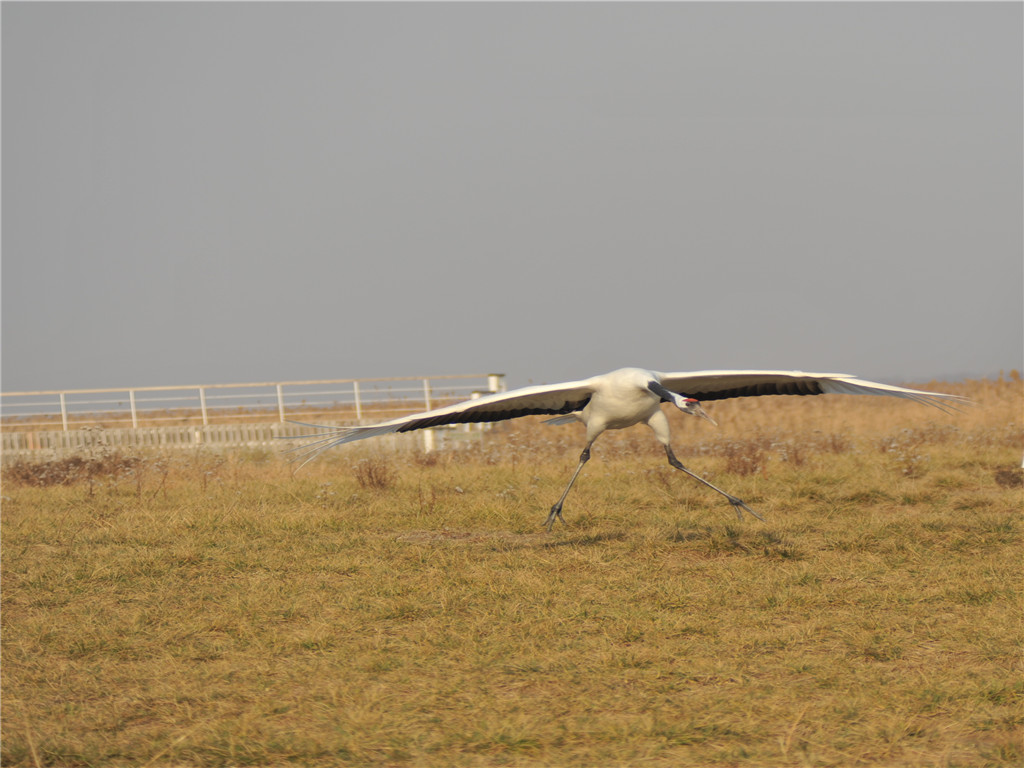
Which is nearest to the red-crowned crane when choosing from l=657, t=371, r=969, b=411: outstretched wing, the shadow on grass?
l=657, t=371, r=969, b=411: outstretched wing

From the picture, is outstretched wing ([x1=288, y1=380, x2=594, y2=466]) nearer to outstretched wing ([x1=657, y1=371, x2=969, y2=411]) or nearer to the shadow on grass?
outstretched wing ([x1=657, y1=371, x2=969, y2=411])

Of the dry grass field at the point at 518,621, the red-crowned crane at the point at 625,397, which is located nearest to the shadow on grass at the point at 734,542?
the dry grass field at the point at 518,621

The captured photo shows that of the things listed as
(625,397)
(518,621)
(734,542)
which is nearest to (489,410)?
(625,397)

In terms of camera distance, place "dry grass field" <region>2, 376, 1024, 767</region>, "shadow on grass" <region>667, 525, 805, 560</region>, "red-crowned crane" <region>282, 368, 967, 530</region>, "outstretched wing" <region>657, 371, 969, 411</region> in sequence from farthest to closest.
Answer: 1. "shadow on grass" <region>667, 525, 805, 560</region>
2. "red-crowned crane" <region>282, 368, 967, 530</region>
3. "outstretched wing" <region>657, 371, 969, 411</region>
4. "dry grass field" <region>2, 376, 1024, 767</region>

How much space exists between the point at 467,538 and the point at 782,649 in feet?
11.7

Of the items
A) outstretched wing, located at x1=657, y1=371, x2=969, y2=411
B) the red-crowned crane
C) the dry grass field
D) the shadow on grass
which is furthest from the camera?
the shadow on grass

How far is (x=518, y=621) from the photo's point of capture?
17.7 feet

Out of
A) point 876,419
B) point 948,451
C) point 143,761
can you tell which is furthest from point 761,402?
point 143,761

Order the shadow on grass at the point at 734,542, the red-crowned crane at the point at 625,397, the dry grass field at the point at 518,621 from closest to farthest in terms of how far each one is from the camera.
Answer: the dry grass field at the point at 518,621
the red-crowned crane at the point at 625,397
the shadow on grass at the point at 734,542

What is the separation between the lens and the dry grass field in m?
3.70

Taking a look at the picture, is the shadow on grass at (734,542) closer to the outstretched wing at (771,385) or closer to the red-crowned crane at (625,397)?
the red-crowned crane at (625,397)

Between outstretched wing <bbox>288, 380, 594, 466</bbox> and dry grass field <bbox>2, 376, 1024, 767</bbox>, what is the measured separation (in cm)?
105

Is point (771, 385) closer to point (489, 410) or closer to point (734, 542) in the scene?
point (734, 542)

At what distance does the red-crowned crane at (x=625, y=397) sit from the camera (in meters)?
6.70
